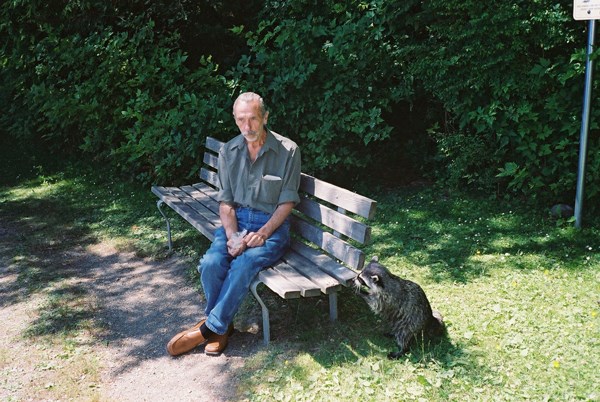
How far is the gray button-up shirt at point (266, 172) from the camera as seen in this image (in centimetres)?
439

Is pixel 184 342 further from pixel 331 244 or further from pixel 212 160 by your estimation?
pixel 212 160

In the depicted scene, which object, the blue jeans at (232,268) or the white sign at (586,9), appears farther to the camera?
the white sign at (586,9)

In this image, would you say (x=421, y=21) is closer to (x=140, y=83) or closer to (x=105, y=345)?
(x=140, y=83)

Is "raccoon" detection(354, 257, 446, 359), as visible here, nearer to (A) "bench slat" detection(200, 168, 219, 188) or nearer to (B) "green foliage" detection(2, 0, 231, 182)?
(A) "bench slat" detection(200, 168, 219, 188)

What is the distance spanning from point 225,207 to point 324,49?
3.02 meters

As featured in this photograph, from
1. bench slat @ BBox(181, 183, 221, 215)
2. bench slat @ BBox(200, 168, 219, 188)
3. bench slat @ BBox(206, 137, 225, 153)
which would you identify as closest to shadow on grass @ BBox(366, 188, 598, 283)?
bench slat @ BBox(181, 183, 221, 215)

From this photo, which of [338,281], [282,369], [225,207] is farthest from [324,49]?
[282,369]

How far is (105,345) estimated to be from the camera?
4441 millimetres

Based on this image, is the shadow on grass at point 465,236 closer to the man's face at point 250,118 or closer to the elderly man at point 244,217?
the elderly man at point 244,217

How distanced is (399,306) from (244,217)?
1.31 m

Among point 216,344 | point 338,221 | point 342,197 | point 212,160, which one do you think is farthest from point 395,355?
point 212,160

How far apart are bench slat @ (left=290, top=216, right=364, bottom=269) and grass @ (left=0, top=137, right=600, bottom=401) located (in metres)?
0.52

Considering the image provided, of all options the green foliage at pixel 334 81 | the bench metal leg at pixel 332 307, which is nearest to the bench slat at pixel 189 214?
the bench metal leg at pixel 332 307

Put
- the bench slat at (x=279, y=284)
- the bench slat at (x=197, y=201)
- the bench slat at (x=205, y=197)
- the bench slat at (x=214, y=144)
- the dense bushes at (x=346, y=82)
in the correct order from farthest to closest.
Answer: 1. the bench slat at (x=214, y=144)
2. the dense bushes at (x=346, y=82)
3. the bench slat at (x=205, y=197)
4. the bench slat at (x=197, y=201)
5. the bench slat at (x=279, y=284)
